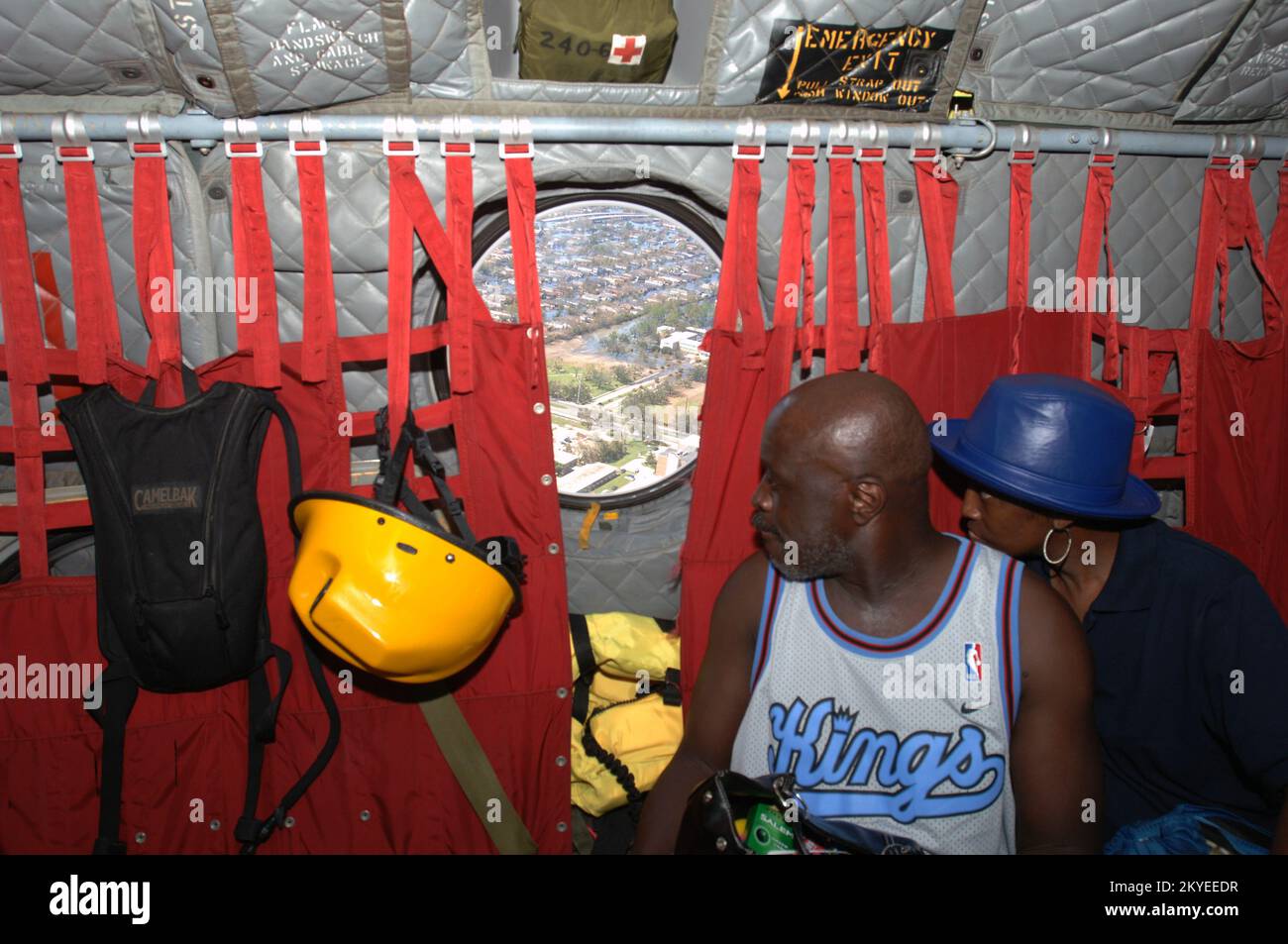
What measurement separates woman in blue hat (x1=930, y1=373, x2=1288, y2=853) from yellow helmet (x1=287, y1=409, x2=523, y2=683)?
126 centimetres

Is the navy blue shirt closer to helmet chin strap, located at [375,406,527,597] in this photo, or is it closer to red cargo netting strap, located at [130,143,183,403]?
helmet chin strap, located at [375,406,527,597]

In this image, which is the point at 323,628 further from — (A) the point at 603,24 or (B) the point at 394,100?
(A) the point at 603,24

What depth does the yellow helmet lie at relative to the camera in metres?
2.06

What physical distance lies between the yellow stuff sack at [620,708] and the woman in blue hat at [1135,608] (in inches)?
43.0

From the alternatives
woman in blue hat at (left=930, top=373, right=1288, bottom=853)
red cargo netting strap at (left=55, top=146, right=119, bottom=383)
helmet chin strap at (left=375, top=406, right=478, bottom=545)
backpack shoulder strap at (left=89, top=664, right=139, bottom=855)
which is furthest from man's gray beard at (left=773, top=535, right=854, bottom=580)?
red cargo netting strap at (left=55, top=146, right=119, bottom=383)

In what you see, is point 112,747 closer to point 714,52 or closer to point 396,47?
point 396,47

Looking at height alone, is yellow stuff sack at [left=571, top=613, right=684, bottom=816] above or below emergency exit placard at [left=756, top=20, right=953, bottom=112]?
below

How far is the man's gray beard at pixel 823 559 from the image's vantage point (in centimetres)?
192

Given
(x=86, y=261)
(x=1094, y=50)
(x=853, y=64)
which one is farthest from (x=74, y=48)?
(x=1094, y=50)

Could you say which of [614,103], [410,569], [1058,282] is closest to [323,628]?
[410,569]

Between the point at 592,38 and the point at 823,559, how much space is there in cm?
157

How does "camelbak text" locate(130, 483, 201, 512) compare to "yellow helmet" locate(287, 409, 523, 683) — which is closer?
"yellow helmet" locate(287, 409, 523, 683)

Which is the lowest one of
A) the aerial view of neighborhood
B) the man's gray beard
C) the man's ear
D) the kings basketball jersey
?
the kings basketball jersey
